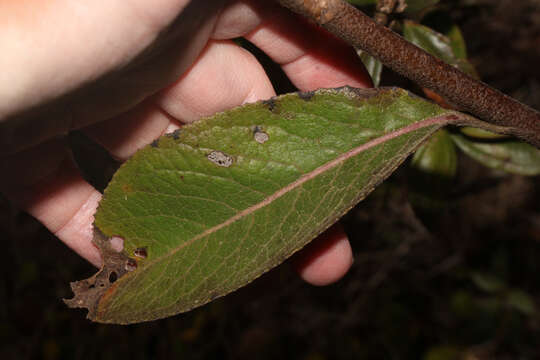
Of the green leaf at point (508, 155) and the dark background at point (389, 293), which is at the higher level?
the green leaf at point (508, 155)

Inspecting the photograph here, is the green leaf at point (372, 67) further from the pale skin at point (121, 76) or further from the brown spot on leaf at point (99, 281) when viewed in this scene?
the brown spot on leaf at point (99, 281)

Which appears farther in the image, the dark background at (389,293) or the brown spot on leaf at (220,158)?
the dark background at (389,293)

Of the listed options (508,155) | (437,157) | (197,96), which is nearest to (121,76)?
(197,96)

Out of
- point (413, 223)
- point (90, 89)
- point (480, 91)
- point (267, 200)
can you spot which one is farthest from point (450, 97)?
point (413, 223)

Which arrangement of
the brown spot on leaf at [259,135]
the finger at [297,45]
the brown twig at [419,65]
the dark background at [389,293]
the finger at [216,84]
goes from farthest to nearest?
the dark background at [389,293] → the finger at [216,84] → the finger at [297,45] → the brown spot on leaf at [259,135] → the brown twig at [419,65]

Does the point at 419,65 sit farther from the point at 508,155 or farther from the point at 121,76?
the point at 508,155

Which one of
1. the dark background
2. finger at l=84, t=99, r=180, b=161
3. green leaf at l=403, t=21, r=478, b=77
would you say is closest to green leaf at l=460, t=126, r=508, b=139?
green leaf at l=403, t=21, r=478, b=77

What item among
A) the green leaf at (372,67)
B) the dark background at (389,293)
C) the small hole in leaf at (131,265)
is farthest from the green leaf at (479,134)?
the small hole in leaf at (131,265)
